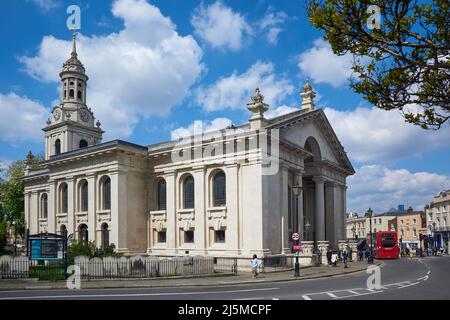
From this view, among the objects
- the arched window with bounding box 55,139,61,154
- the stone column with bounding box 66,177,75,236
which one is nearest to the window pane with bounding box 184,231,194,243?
the stone column with bounding box 66,177,75,236

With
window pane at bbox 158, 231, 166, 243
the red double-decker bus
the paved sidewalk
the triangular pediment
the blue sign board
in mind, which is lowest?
the red double-decker bus

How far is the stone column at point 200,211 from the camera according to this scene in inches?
1470

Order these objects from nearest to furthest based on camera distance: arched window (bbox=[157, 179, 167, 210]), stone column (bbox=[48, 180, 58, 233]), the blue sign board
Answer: the blue sign board
arched window (bbox=[157, 179, 167, 210])
stone column (bbox=[48, 180, 58, 233])

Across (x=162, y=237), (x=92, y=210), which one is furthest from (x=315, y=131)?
(x=92, y=210)

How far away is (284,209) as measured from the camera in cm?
3722

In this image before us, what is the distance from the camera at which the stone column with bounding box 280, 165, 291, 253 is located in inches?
1439

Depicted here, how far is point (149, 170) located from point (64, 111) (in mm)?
19965

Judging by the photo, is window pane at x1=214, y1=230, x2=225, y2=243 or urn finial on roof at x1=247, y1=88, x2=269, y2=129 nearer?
urn finial on roof at x1=247, y1=88, x2=269, y2=129

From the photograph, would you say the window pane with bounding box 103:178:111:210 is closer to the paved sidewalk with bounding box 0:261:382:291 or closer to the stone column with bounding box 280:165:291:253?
the stone column with bounding box 280:165:291:253

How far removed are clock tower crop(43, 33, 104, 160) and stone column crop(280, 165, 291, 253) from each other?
29.2 metres

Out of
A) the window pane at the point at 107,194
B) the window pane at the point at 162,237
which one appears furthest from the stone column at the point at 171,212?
the window pane at the point at 107,194
